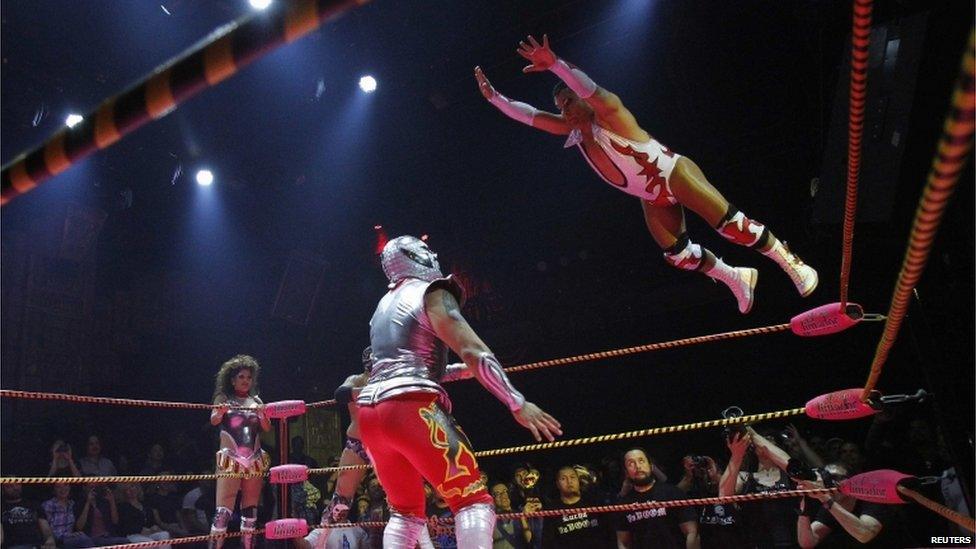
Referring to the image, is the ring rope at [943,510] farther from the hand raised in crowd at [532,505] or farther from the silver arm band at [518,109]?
the hand raised in crowd at [532,505]

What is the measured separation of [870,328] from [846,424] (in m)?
0.91

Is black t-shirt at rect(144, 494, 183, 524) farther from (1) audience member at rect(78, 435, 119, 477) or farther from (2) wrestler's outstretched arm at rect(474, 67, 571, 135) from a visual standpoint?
(2) wrestler's outstretched arm at rect(474, 67, 571, 135)

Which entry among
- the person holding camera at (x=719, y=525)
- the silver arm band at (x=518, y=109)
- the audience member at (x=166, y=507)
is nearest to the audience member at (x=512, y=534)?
the person holding camera at (x=719, y=525)

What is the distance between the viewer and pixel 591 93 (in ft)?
9.91

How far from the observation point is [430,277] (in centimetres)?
294

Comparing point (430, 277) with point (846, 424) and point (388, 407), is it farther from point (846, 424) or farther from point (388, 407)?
point (846, 424)

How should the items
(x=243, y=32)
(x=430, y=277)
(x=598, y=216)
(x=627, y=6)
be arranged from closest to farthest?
(x=243, y=32) → (x=430, y=277) → (x=627, y=6) → (x=598, y=216)

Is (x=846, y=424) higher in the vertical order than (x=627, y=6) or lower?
lower

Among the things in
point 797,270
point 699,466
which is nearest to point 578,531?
point 699,466

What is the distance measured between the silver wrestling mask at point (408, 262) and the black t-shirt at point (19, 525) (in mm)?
4331

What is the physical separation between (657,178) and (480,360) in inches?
44.1

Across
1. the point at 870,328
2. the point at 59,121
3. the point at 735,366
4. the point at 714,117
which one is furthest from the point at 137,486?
the point at 870,328

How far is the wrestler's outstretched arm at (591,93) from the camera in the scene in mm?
3008

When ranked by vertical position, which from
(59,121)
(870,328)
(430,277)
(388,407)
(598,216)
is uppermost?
(59,121)
